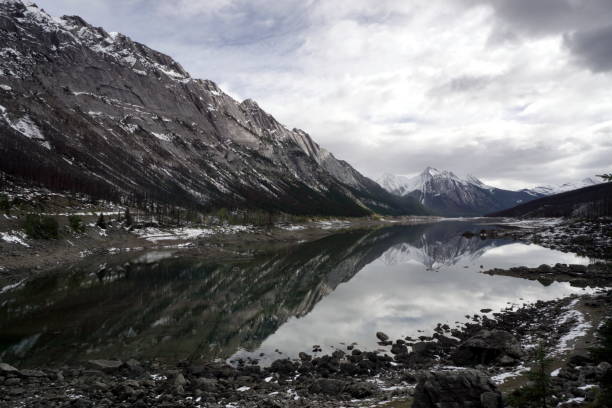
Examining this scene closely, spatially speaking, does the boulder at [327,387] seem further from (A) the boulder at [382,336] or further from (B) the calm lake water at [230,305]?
(A) the boulder at [382,336]

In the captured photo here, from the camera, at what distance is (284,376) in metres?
23.9

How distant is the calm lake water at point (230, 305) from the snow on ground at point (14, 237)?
12642mm

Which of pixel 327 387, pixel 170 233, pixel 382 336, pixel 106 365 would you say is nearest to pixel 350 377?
pixel 327 387

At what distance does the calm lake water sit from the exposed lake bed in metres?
0.17

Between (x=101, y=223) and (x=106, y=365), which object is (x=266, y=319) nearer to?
(x=106, y=365)

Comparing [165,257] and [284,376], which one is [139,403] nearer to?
[284,376]

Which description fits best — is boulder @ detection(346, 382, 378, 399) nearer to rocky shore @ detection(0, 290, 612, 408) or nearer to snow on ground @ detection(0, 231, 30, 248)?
Answer: rocky shore @ detection(0, 290, 612, 408)

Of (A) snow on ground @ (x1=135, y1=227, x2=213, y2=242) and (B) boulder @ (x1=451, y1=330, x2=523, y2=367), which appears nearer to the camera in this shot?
(B) boulder @ (x1=451, y1=330, x2=523, y2=367)

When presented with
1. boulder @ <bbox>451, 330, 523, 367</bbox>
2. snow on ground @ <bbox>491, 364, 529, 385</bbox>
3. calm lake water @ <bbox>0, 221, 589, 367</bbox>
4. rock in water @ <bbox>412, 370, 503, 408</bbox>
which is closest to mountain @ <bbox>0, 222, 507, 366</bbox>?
calm lake water @ <bbox>0, 221, 589, 367</bbox>

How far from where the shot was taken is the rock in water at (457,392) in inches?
534

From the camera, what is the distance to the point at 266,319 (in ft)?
129

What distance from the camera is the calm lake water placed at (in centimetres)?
3042

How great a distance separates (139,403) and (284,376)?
361 inches

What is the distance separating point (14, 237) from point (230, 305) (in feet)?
165
